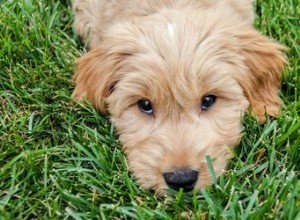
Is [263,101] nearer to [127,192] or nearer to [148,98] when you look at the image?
[148,98]

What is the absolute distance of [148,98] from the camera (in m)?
4.15

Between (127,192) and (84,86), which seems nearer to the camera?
(127,192)

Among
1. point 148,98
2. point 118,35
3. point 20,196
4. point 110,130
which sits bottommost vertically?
point 20,196

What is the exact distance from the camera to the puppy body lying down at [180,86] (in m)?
3.90

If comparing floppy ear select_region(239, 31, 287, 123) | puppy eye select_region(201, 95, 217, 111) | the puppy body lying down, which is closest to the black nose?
the puppy body lying down

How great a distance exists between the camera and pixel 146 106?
4.22 metres

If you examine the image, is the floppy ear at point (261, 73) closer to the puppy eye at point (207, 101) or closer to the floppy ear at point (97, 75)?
the puppy eye at point (207, 101)

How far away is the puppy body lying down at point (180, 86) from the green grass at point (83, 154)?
0.12 m

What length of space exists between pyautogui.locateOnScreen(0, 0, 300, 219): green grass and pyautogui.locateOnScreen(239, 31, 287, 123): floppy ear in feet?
0.37

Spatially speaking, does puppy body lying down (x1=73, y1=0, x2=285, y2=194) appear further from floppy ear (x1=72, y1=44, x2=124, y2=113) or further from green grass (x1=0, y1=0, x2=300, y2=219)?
green grass (x1=0, y1=0, x2=300, y2=219)

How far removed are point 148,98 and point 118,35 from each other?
57 cm

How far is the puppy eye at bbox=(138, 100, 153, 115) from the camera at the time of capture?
420 cm

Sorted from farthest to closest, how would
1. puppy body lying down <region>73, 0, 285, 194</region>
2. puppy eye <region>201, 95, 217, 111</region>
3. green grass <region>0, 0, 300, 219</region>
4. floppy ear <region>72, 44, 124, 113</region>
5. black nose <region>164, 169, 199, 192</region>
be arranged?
floppy ear <region>72, 44, 124, 113</region>
puppy eye <region>201, 95, 217, 111</region>
puppy body lying down <region>73, 0, 285, 194</region>
green grass <region>0, 0, 300, 219</region>
black nose <region>164, 169, 199, 192</region>

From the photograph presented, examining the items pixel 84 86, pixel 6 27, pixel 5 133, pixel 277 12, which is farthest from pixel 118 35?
pixel 277 12
